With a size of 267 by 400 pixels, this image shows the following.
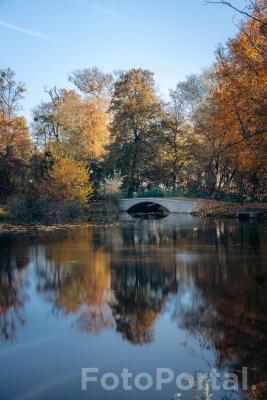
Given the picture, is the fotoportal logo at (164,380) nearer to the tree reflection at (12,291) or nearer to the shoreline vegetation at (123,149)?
the tree reflection at (12,291)

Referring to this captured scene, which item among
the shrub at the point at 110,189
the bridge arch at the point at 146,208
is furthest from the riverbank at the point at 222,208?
the shrub at the point at 110,189

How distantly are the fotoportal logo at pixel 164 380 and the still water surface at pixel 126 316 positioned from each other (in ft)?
0.32

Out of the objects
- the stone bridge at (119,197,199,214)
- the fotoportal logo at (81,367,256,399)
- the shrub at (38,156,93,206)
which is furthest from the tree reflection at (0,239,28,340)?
the stone bridge at (119,197,199,214)

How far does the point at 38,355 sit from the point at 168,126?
127 ft

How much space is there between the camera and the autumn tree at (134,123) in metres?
43.2

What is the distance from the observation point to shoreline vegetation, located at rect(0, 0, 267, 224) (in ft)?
102

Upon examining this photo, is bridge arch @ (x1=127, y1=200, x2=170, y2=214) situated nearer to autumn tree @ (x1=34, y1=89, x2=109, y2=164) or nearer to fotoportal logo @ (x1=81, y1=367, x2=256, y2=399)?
autumn tree @ (x1=34, y1=89, x2=109, y2=164)

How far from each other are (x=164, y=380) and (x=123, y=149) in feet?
128

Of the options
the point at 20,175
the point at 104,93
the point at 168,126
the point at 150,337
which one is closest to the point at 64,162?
the point at 20,175

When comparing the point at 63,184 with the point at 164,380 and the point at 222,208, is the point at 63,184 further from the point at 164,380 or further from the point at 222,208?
the point at 164,380

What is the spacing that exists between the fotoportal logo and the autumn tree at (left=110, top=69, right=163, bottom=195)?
38.3 meters

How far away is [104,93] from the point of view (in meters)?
53.8

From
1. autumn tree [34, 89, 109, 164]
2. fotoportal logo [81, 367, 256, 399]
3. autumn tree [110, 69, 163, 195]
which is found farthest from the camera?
autumn tree [34, 89, 109, 164]

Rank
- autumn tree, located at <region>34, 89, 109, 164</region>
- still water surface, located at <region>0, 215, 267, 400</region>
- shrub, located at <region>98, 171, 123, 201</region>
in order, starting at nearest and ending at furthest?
still water surface, located at <region>0, 215, 267, 400</region>
shrub, located at <region>98, 171, 123, 201</region>
autumn tree, located at <region>34, 89, 109, 164</region>
